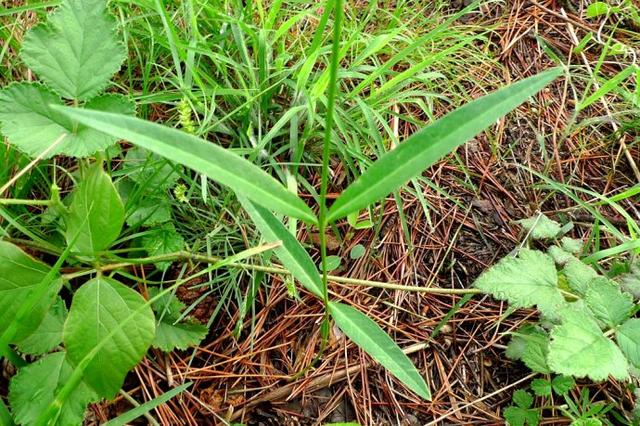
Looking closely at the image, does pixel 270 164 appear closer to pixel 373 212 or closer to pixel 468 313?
pixel 373 212

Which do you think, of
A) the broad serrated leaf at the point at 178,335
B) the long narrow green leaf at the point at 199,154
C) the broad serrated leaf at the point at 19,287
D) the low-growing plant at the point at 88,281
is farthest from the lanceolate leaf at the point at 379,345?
the broad serrated leaf at the point at 19,287

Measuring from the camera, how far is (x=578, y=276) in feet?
3.40

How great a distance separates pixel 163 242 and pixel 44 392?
1.09ft

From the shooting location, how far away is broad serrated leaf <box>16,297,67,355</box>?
0.93 meters

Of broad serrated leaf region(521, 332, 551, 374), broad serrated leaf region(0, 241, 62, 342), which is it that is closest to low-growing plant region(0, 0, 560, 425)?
broad serrated leaf region(0, 241, 62, 342)

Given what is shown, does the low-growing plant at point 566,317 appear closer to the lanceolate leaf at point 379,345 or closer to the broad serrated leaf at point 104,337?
the lanceolate leaf at point 379,345

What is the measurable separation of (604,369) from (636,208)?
71cm

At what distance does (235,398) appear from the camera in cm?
110

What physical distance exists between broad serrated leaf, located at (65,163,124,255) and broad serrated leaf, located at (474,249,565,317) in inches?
25.0

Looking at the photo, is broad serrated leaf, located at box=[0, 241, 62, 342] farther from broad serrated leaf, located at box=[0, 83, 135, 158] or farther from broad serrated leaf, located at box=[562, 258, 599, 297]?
broad serrated leaf, located at box=[562, 258, 599, 297]

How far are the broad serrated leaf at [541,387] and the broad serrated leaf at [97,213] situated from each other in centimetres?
84

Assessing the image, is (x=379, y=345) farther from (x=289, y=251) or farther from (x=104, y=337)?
(x=104, y=337)

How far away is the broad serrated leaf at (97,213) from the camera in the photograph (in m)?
0.84

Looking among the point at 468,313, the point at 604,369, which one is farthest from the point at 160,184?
the point at 604,369
